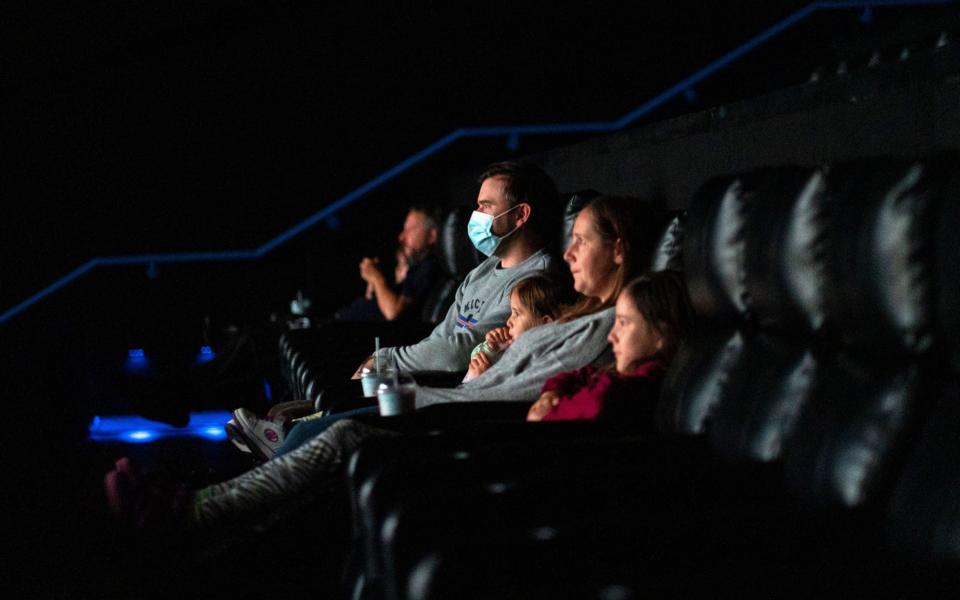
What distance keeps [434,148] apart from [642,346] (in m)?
5.69

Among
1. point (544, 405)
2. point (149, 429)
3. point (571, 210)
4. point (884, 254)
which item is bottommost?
point (149, 429)

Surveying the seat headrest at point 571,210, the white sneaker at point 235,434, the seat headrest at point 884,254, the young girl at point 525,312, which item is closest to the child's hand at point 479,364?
the young girl at point 525,312

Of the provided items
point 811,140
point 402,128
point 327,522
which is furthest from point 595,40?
point 327,522

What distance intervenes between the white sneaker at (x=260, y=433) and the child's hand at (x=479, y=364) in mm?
703

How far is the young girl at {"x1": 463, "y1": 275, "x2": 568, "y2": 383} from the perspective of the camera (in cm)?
311

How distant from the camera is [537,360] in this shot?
2834 millimetres

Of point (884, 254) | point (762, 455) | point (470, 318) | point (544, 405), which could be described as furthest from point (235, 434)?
point (884, 254)

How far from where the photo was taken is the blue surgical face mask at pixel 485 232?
12.0 ft

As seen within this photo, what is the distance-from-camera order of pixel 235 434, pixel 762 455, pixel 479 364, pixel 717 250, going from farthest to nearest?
1. pixel 235 434
2. pixel 479 364
3. pixel 717 250
4. pixel 762 455

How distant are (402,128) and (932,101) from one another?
228 inches

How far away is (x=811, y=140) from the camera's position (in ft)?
9.28

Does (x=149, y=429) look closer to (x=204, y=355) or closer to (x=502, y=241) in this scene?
(x=204, y=355)

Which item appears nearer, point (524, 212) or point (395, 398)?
point (395, 398)

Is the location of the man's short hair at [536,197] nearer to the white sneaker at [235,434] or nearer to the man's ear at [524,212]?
the man's ear at [524,212]
